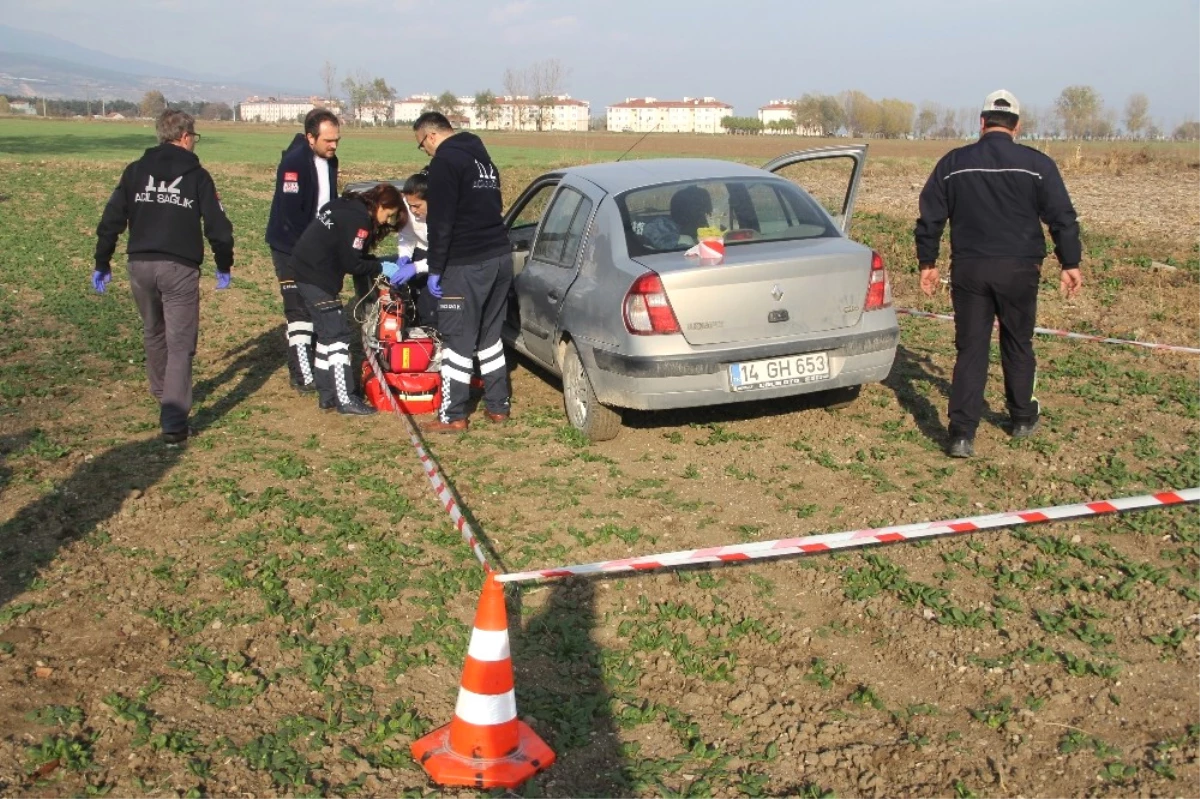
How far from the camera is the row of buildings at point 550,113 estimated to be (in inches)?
2484

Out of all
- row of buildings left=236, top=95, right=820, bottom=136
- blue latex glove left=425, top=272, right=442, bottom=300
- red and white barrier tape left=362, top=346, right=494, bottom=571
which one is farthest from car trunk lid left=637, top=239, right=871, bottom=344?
row of buildings left=236, top=95, right=820, bottom=136

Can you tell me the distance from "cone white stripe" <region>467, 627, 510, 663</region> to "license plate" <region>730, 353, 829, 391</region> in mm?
3201

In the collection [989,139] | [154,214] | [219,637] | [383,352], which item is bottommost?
[219,637]

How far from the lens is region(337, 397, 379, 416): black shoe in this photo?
7.97 metres

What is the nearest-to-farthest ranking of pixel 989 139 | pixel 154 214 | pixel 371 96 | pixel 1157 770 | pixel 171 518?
pixel 1157 770, pixel 171 518, pixel 989 139, pixel 154 214, pixel 371 96

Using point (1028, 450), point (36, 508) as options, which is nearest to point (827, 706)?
point (1028, 450)

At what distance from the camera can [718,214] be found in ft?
23.2

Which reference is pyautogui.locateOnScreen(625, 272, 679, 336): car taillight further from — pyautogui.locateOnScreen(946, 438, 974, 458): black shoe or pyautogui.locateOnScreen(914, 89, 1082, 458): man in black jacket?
pyautogui.locateOnScreen(946, 438, 974, 458): black shoe

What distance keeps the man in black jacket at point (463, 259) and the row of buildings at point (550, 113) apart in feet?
129

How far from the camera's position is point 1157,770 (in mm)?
3506

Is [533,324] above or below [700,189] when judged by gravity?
below

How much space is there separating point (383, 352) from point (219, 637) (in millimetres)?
3888

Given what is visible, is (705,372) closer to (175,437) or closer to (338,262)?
(338,262)

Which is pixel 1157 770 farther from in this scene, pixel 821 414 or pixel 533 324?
pixel 533 324
